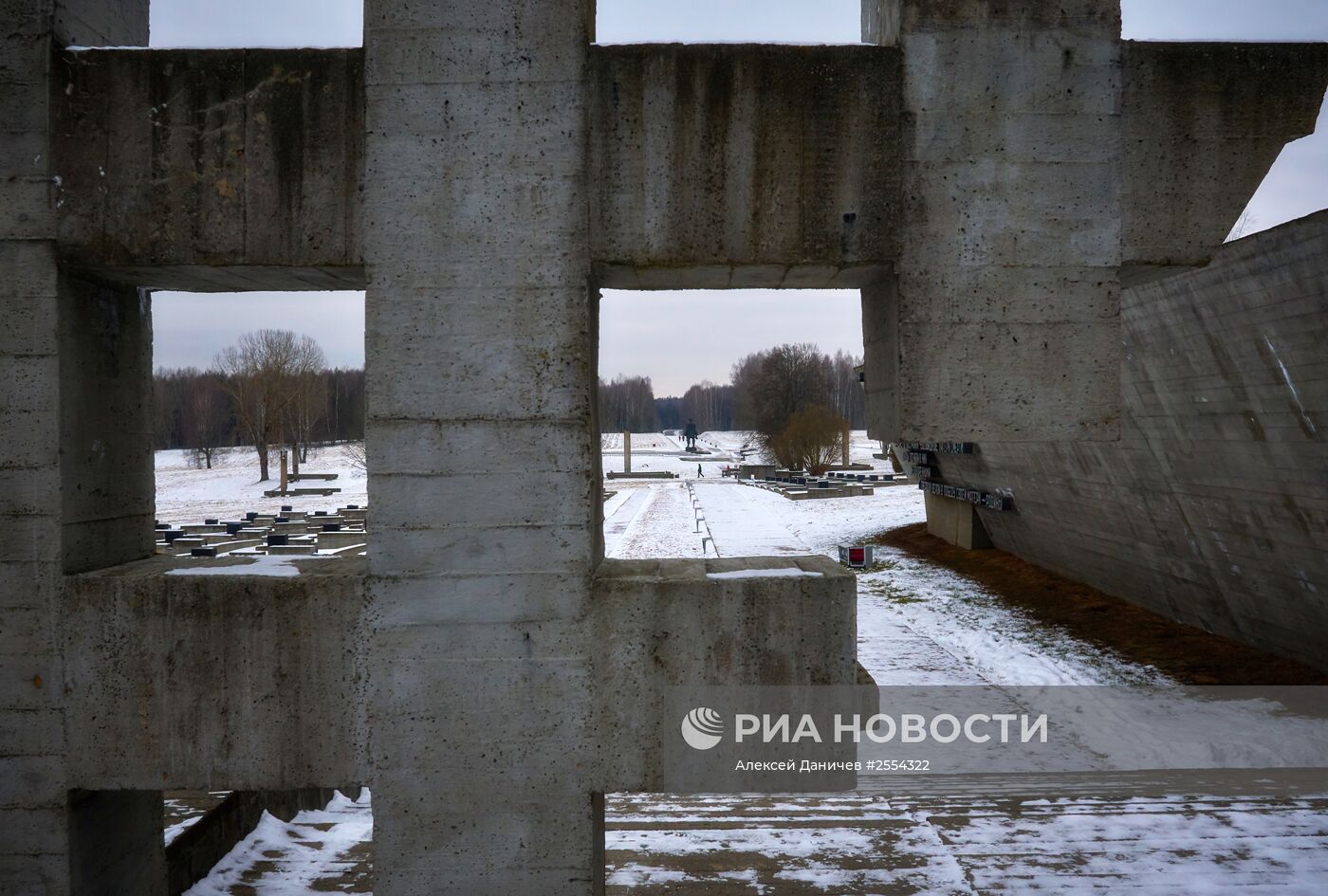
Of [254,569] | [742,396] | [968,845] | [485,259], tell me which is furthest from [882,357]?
[742,396]

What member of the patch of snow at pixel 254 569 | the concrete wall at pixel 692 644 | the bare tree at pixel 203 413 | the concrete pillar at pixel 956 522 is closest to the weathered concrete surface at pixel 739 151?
the concrete wall at pixel 692 644

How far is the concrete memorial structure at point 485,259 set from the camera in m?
3.38

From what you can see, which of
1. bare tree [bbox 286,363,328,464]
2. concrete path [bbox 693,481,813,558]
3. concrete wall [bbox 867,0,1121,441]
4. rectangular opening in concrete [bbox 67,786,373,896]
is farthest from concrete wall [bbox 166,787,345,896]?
bare tree [bbox 286,363,328,464]

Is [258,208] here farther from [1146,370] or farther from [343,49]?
[1146,370]

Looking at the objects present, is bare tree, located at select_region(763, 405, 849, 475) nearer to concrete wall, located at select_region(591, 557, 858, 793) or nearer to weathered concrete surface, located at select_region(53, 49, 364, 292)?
concrete wall, located at select_region(591, 557, 858, 793)

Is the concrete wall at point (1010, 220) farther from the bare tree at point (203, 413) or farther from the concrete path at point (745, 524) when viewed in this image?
the bare tree at point (203, 413)

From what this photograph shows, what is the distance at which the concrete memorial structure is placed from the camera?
338cm

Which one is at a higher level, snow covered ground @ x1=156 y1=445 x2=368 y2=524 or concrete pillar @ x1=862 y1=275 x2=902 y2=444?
concrete pillar @ x1=862 y1=275 x2=902 y2=444

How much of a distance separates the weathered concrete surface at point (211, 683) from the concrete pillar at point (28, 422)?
0.43ft

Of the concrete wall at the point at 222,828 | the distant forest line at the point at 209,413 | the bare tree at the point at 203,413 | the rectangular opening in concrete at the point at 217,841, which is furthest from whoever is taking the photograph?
the distant forest line at the point at 209,413

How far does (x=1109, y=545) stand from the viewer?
48.6ft

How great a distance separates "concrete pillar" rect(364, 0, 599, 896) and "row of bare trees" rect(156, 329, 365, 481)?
32802 mm

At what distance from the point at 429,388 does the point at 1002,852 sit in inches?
222

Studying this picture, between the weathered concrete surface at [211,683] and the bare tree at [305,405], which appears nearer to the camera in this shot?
the weathered concrete surface at [211,683]
